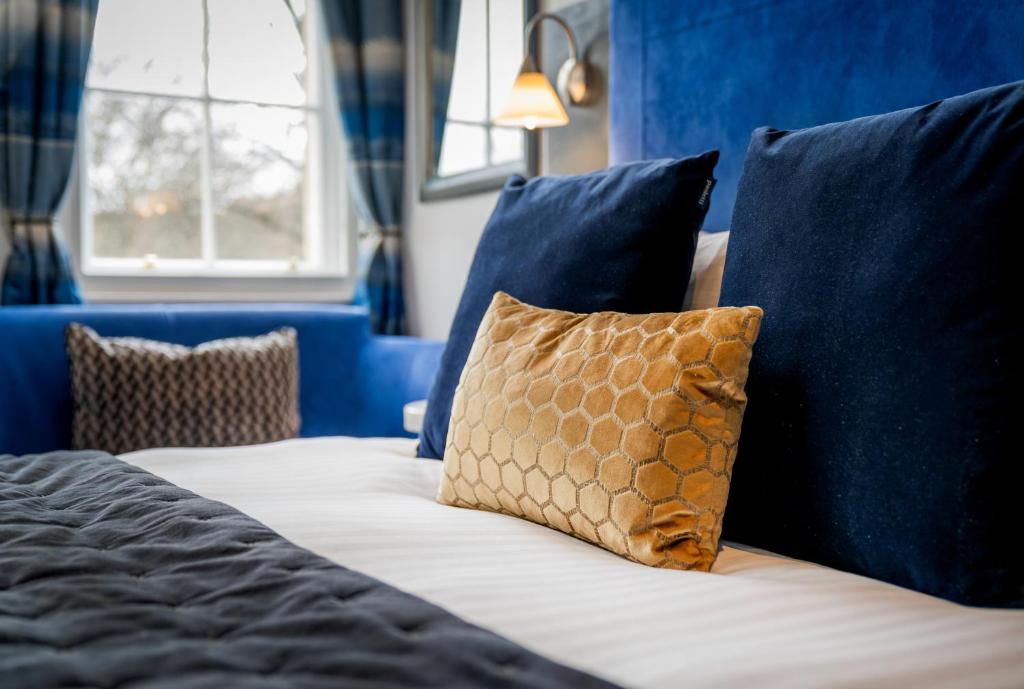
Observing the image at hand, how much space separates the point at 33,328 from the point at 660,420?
2.10m

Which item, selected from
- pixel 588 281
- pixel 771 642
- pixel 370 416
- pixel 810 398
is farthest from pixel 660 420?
pixel 370 416

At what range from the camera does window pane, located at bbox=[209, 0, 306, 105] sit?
3.52 metres

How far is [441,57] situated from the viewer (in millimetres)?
3383

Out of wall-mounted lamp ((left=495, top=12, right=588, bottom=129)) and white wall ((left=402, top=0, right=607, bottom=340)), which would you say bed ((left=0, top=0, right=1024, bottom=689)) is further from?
white wall ((left=402, top=0, right=607, bottom=340))

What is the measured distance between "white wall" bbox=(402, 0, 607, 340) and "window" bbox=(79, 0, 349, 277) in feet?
1.09

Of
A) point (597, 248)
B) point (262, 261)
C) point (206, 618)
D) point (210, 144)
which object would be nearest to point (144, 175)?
point (210, 144)

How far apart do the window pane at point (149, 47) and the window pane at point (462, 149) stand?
3.29 ft

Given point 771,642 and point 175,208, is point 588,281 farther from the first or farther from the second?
point 175,208

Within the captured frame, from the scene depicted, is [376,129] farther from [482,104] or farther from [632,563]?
[632,563]

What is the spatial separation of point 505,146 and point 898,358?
2.12 meters

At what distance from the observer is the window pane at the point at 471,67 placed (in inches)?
122

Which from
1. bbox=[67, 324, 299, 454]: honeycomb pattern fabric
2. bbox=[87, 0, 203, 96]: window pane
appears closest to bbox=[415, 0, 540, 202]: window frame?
bbox=[87, 0, 203, 96]: window pane

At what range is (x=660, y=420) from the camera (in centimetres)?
110

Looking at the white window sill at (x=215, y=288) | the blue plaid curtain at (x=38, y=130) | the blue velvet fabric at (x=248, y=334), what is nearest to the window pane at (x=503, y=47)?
the blue velvet fabric at (x=248, y=334)
